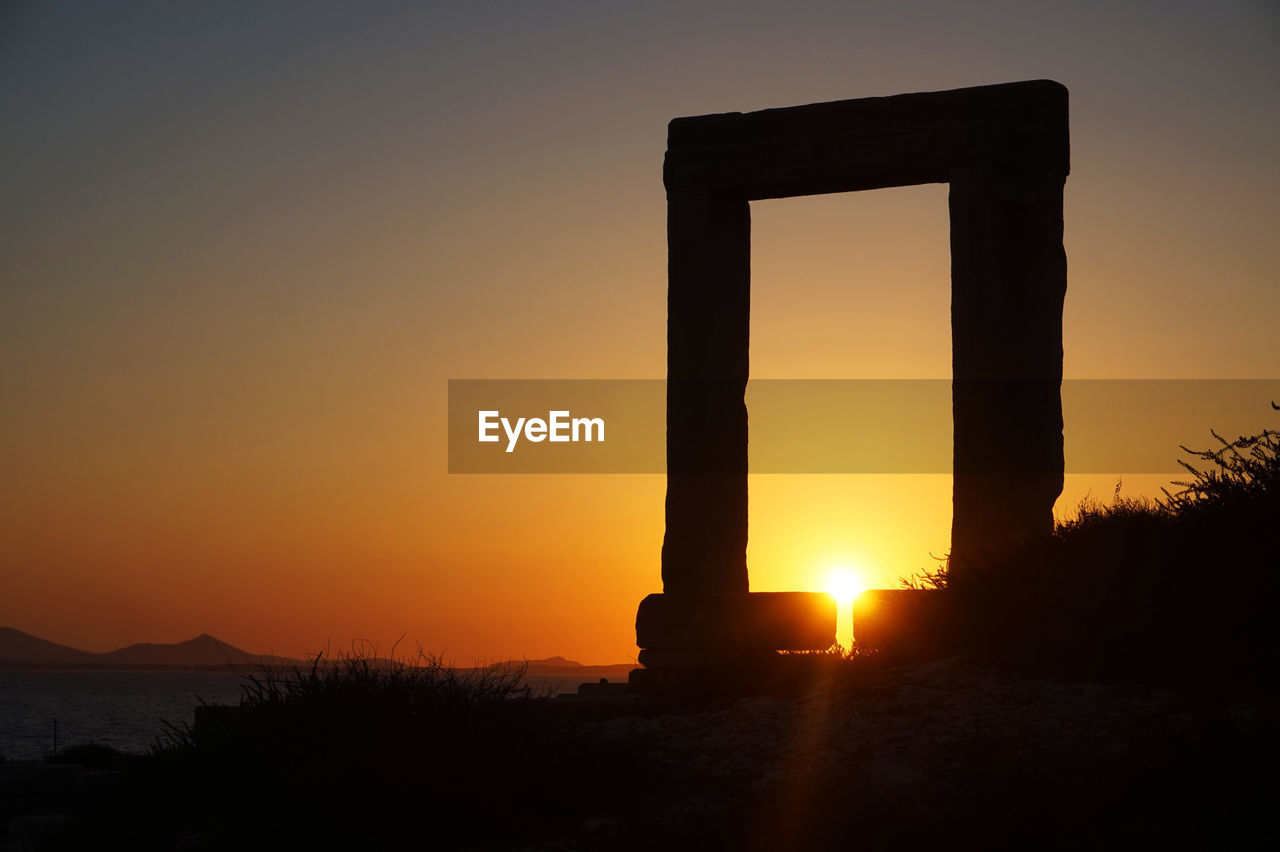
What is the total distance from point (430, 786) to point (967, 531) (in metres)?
6.90

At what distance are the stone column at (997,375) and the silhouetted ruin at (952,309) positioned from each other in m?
0.01

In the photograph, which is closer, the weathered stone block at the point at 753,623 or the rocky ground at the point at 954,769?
the rocky ground at the point at 954,769

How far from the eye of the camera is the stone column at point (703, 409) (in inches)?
570

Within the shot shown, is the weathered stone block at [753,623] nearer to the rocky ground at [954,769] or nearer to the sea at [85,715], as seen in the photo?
the rocky ground at [954,769]

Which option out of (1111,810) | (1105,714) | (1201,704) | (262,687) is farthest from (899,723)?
(262,687)

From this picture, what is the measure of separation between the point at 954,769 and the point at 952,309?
661 centimetres

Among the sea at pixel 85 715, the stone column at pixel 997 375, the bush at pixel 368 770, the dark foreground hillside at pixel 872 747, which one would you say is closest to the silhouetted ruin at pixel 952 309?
the stone column at pixel 997 375

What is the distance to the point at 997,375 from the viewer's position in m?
13.5

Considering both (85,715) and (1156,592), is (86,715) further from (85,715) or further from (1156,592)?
(1156,592)

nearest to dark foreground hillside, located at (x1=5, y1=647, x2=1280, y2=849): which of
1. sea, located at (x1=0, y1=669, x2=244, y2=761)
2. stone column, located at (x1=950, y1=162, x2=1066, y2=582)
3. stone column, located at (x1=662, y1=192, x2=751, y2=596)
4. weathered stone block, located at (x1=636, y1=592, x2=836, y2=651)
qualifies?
weathered stone block, located at (x1=636, y1=592, x2=836, y2=651)

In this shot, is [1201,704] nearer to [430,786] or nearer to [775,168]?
[430,786]

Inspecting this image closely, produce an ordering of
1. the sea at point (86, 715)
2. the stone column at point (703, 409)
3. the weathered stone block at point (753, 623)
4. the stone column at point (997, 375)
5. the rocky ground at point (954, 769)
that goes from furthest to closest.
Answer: the sea at point (86, 715) → the stone column at point (703, 409) → the weathered stone block at point (753, 623) → the stone column at point (997, 375) → the rocky ground at point (954, 769)

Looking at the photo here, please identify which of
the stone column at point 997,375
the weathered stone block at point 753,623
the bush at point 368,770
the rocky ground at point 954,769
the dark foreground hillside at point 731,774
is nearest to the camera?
the rocky ground at point 954,769

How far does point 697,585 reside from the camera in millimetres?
14406
